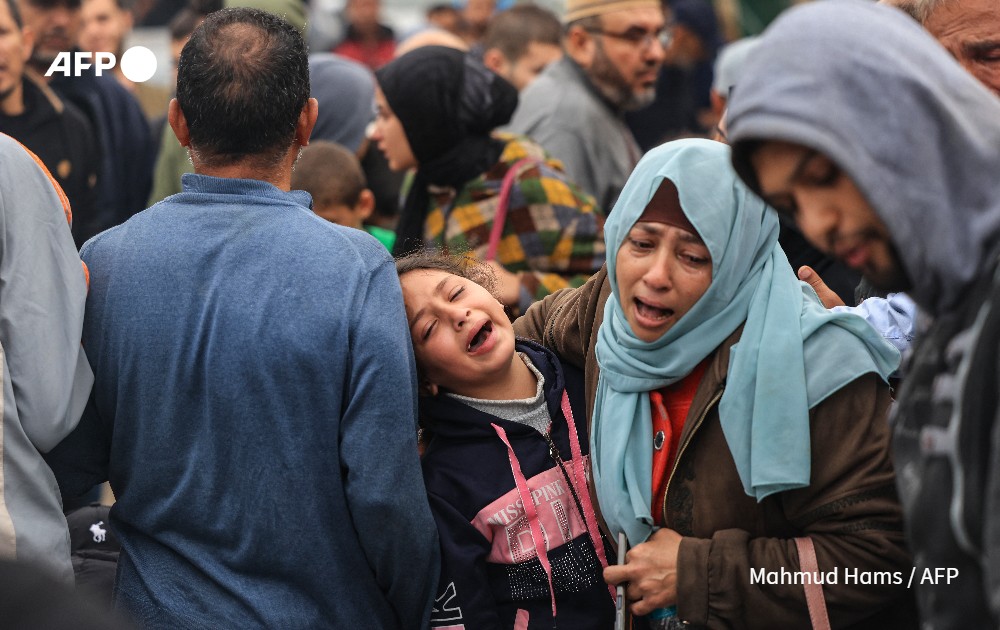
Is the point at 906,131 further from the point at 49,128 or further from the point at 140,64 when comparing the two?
the point at 49,128

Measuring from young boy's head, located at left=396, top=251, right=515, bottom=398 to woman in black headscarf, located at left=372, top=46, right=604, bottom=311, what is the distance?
124 cm

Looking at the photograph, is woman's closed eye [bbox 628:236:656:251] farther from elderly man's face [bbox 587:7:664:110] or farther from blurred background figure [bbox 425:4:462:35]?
blurred background figure [bbox 425:4:462:35]

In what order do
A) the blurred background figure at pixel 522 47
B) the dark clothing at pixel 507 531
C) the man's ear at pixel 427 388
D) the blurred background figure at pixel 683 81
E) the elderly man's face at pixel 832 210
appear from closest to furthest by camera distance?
the elderly man's face at pixel 832 210 → the dark clothing at pixel 507 531 → the man's ear at pixel 427 388 → the blurred background figure at pixel 522 47 → the blurred background figure at pixel 683 81

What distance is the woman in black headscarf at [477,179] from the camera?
4379mm

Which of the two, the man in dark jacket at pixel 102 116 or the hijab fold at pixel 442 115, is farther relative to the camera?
the man in dark jacket at pixel 102 116

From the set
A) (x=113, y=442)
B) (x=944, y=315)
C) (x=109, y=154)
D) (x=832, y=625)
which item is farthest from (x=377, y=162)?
(x=944, y=315)

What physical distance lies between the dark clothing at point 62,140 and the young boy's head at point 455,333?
2.40 meters

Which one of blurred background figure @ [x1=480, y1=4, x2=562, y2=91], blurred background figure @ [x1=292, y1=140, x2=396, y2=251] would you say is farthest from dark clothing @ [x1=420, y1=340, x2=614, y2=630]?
blurred background figure @ [x1=480, y1=4, x2=562, y2=91]

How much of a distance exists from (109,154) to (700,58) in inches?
195

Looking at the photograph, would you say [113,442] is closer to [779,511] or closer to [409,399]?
[409,399]

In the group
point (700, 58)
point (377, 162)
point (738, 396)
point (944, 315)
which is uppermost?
point (944, 315)

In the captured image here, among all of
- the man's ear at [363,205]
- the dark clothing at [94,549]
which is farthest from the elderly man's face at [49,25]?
the dark clothing at [94,549]

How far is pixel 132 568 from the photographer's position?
2617 mm

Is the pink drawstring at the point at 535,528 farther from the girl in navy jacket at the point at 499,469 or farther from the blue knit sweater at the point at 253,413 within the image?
the blue knit sweater at the point at 253,413
